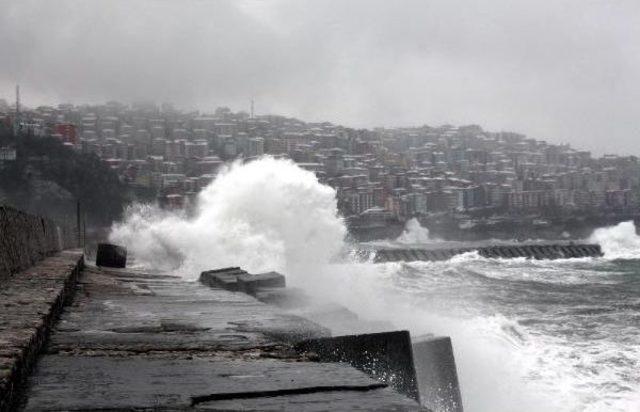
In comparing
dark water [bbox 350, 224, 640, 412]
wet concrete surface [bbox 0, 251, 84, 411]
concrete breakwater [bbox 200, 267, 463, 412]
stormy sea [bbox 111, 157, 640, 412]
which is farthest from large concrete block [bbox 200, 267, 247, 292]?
wet concrete surface [bbox 0, 251, 84, 411]

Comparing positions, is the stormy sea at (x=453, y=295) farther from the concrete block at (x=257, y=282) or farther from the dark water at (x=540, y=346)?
the concrete block at (x=257, y=282)

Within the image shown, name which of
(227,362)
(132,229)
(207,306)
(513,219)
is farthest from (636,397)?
(513,219)

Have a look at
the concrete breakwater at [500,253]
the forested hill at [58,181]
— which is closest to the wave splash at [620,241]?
the concrete breakwater at [500,253]

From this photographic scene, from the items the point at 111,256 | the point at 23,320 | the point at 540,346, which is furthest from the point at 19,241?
the point at 540,346

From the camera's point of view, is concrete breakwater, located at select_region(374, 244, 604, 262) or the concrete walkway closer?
the concrete walkway

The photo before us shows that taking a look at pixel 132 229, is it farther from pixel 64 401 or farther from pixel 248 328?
pixel 64 401

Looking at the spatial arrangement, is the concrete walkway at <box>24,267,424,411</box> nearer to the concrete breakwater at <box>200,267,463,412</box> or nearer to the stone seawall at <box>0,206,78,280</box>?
the concrete breakwater at <box>200,267,463,412</box>

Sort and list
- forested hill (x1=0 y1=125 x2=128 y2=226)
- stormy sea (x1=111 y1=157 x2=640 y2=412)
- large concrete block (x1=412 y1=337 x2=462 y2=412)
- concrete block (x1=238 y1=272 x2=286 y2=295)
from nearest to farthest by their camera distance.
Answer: large concrete block (x1=412 y1=337 x2=462 y2=412) < concrete block (x1=238 y1=272 x2=286 y2=295) < stormy sea (x1=111 y1=157 x2=640 y2=412) < forested hill (x1=0 y1=125 x2=128 y2=226)
